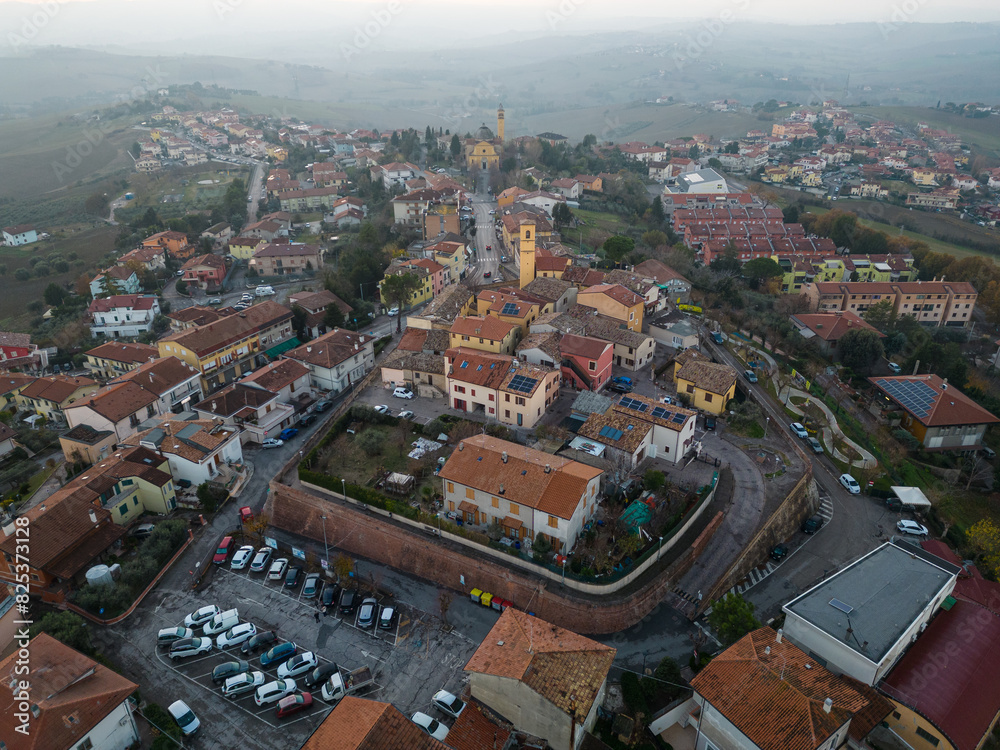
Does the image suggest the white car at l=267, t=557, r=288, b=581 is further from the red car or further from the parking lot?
the red car

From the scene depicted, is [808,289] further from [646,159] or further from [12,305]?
[12,305]

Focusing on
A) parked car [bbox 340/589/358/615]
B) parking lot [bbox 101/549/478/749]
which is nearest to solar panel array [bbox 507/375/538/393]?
parking lot [bbox 101/549/478/749]

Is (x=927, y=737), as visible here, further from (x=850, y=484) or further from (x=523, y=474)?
(x=523, y=474)

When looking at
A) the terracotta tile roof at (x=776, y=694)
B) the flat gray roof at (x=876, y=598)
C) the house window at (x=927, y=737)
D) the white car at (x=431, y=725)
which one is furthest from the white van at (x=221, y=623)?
the house window at (x=927, y=737)

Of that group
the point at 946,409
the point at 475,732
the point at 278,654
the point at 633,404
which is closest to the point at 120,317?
the point at 278,654

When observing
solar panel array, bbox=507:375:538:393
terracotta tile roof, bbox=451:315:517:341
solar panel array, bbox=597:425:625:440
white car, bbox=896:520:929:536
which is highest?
terracotta tile roof, bbox=451:315:517:341

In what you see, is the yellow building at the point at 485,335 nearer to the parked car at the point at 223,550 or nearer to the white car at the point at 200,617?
the parked car at the point at 223,550

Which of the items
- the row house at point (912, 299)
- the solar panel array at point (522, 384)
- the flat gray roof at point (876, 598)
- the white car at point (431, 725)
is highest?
the solar panel array at point (522, 384)
